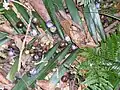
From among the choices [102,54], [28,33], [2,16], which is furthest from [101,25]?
[2,16]

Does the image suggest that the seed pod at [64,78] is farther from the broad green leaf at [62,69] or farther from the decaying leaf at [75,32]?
the decaying leaf at [75,32]

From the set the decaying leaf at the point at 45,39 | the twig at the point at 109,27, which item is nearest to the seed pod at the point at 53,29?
the decaying leaf at the point at 45,39

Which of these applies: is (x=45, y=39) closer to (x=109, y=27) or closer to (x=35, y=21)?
(x=35, y=21)

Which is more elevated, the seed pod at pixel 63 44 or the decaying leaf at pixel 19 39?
the decaying leaf at pixel 19 39

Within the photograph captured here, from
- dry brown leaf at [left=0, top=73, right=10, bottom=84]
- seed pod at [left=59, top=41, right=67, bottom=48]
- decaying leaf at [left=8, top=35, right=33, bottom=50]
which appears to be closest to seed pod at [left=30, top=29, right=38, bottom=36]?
decaying leaf at [left=8, top=35, right=33, bottom=50]

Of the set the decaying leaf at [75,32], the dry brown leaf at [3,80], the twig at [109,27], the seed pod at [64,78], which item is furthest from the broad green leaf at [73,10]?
the dry brown leaf at [3,80]

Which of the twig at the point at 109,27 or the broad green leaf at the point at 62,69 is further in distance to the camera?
the twig at the point at 109,27

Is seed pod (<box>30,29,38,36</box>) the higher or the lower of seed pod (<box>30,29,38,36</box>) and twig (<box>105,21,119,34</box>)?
the higher

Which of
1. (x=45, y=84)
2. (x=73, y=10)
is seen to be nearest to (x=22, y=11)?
(x=73, y=10)

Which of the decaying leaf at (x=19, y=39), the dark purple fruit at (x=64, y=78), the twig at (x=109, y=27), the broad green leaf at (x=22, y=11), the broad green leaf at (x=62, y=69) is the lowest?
the dark purple fruit at (x=64, y=78)

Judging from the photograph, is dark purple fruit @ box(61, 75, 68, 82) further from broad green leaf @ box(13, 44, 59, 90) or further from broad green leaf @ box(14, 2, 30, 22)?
broad green leaf @ box(14, 2, 30, 22)
